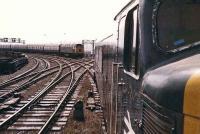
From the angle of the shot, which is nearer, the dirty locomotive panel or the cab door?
the dirty locomotive panel

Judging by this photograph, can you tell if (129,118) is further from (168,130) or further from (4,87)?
(4,87)

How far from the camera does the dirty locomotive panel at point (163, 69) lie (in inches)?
128

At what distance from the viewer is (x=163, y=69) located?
392 cm

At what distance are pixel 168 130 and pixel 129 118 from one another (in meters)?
1.98

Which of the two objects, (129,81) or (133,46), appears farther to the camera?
(129,81)

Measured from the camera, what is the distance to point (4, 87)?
2222 cm

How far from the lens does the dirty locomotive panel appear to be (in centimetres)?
325

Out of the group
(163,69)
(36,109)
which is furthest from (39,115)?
(163,69)

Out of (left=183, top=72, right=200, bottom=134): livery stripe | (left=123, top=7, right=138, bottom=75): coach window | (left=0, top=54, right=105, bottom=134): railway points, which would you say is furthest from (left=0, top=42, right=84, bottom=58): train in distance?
(left=183, top=72, right=200, bottom=134): livery stripe

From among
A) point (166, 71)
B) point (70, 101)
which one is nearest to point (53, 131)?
point (70, 101)

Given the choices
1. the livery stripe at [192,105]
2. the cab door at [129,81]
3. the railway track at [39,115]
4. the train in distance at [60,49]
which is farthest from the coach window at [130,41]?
the train in distance at [60,49]

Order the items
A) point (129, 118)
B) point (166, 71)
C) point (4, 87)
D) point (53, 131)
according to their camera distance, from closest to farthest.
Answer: point (166, 71)
point (129, 118)
point (53, 131)
point (4, 87)

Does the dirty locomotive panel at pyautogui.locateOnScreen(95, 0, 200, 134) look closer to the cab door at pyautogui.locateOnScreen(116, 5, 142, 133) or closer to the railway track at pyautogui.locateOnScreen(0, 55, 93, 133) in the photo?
the cab door at pyautogui.locateOnScreen(116, 5, 142, 133)

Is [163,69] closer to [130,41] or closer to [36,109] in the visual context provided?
[130,41]
